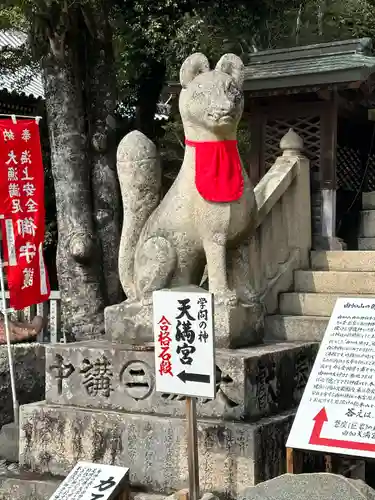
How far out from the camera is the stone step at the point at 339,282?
7.13m

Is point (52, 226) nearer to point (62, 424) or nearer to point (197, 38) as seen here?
point (197, 38)

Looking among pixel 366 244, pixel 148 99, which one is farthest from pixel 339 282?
pixel 148 99

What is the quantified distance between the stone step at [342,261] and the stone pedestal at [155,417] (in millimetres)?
1649

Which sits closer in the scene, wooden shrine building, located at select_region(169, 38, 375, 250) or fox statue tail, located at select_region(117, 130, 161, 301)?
fox statue tail, located at select_region(117, 130, 161, 301)

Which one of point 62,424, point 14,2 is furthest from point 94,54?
point 62,424

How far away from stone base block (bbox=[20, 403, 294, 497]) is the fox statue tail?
103 centimetres

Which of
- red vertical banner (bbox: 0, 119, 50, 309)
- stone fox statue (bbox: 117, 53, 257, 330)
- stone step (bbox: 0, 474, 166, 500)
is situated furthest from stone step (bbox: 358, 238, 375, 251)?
stone step (bbox: 0, 474, 166, 500)

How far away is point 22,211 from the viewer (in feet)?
27.5

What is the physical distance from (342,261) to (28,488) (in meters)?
3.75

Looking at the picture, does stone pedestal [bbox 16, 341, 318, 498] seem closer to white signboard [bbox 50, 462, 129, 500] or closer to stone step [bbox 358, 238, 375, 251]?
white signboard [bbox 50, 462, 129, 500]

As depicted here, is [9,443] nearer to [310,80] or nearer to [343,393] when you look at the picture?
[343,393]

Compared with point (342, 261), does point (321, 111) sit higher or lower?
higher

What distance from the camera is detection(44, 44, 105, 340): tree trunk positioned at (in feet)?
33.9

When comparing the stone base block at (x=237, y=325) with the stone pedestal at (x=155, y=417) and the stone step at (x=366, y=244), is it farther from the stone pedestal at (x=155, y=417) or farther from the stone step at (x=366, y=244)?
the stone step at (x=366, y=244)
